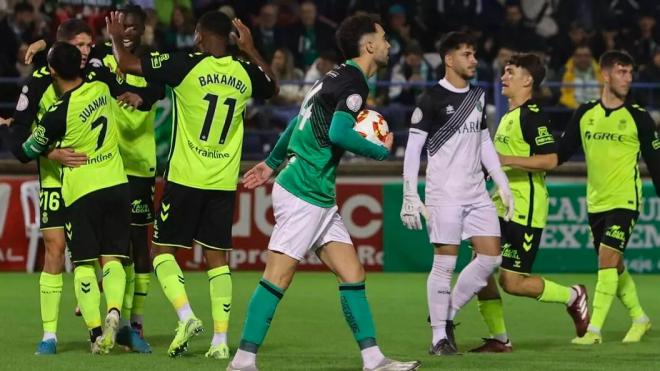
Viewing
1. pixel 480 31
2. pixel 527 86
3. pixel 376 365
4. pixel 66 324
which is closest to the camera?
pixel 376 365

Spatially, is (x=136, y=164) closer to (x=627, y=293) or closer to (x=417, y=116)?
(x=417, y=116)

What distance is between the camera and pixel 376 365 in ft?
→ 29.6

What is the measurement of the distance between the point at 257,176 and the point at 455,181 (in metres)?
1.89

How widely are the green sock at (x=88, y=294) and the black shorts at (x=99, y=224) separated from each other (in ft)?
0.33

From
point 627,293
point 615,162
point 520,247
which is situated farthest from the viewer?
point 627,293

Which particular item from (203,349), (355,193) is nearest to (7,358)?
(203,349)

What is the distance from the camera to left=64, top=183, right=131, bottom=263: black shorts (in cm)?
1034

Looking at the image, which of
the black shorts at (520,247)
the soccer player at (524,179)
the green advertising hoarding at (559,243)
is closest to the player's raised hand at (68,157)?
the soccer player at (524,179)

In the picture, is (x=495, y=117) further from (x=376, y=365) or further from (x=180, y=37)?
(x=376, y=365)

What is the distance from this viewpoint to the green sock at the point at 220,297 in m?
10.3

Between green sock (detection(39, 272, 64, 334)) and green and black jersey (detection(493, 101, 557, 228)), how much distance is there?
3.34m

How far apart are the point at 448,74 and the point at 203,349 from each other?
2.60 meters

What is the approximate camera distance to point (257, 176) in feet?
30.2

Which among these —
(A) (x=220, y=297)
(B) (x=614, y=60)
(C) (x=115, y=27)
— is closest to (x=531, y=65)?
(B) (x=614, y=60)
